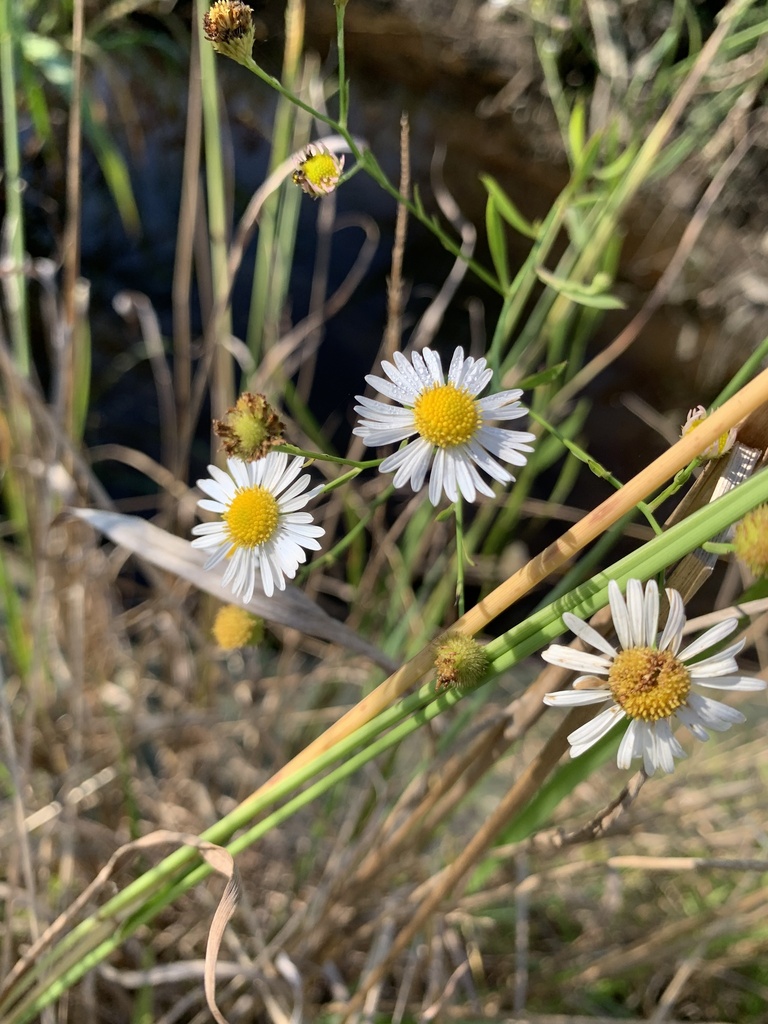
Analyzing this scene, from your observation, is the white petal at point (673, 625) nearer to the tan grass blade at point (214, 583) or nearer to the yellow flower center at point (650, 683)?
the yellow flower center at point (650, 683)

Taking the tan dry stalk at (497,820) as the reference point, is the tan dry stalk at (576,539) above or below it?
above

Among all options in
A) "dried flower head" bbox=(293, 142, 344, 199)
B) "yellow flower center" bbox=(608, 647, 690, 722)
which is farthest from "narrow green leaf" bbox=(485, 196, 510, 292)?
"yellow flower center" bbox=(608, 647, 690, 722)

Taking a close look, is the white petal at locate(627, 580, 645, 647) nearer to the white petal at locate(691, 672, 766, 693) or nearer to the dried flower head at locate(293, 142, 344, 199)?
the white petal at locate(691, 672, 766, 693)

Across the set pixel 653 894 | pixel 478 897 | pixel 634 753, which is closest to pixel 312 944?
pixel 478 897

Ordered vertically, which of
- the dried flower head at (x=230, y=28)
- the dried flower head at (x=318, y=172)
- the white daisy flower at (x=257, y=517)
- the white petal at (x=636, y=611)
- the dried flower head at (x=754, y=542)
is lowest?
the white petal at (x=636, y=611)

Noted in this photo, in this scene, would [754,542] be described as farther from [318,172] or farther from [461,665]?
[318,172]

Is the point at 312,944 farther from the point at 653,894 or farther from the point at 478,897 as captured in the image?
the point at 653,894

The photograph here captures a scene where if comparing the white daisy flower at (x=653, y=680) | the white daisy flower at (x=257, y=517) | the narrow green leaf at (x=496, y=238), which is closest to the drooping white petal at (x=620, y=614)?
the white daisy flower at (x=653, y=680)
